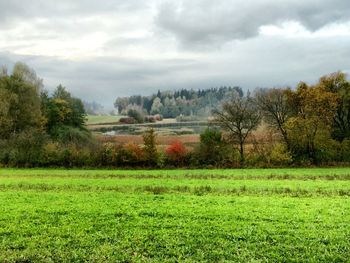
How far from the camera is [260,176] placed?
1810 inches

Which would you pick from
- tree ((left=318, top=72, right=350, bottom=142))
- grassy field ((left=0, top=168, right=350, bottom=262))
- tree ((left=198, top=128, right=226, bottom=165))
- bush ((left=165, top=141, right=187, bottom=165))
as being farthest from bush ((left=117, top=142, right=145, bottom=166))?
grassy field ((left=0, top=168, right=350, bottom=262))

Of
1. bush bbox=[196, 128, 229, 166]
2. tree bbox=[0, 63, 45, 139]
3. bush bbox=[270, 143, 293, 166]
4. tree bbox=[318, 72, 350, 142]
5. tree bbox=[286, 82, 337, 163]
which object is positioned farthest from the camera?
tree bbox=[0, 63, 45, 139]

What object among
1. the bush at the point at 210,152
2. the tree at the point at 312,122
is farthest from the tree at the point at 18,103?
the tree at the point at 312,122

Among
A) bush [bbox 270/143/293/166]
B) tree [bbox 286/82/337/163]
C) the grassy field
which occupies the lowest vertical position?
bush [bbox 270/143/293/166]

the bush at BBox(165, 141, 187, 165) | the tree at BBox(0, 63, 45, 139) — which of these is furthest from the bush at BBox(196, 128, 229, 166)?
the tree at BBox(0, 63, 45, 139)

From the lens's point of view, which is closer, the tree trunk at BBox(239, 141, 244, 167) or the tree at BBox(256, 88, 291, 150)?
the tree trunk at BBox(239, 141, 244, 167)

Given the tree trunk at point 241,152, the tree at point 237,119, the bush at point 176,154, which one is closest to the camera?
the tree trunk at point 241,152

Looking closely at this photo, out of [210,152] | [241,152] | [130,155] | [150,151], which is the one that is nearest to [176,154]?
[150,151]

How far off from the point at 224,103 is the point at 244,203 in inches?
2034

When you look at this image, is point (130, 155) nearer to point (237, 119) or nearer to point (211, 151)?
point (211, 151)

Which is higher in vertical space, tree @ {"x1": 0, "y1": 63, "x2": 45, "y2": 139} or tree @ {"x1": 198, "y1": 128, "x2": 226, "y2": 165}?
tree @ {"x1": 0, "y1": 63, "x2": 45, "y2": 139}

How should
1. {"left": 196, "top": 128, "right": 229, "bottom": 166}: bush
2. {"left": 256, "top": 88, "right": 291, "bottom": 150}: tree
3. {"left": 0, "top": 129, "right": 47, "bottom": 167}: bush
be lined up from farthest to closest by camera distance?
{"left": 256, "top": 88, "right": 291, "bottom": 150}: tree, {"left": 0, "top": 129, "right": 47, "bottom": 167}: bush, {"left": 196, "top": 128, "right": 229, "bottom": 166}: bush

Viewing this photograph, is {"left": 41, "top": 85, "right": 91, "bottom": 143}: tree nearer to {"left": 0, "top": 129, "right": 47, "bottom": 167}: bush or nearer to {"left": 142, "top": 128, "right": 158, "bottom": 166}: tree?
{"left": 0, "top": 129, "right": 47, "bottom": 167}: bush

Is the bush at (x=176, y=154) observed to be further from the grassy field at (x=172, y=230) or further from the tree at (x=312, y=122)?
the grassy field at (x=172, y=230)
